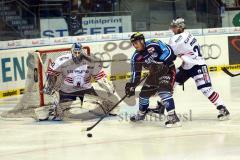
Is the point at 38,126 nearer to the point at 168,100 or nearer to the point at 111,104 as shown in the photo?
the point at 111,104

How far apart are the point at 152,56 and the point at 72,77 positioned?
4.38 feet

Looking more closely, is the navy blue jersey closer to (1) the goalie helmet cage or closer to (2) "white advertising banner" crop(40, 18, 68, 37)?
(1) the goalie helmet cage

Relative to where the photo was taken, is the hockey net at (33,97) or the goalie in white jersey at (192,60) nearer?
the goalie in white jersey at (192,60)

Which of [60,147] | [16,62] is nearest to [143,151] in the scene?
[60,147]

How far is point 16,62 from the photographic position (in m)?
12.1

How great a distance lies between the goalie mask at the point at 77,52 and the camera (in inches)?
348

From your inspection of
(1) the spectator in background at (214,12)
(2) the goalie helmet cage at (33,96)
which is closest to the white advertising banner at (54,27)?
(2) the goalie helmet cage at (33,96)

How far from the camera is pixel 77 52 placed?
29.1 feet

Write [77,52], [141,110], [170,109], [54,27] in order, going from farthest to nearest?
[54,27] → [77,52] → [141,110] → [170,109]

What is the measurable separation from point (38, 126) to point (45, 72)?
1.32m

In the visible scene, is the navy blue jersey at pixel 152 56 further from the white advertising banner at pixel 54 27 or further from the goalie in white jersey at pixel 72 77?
the white advertising banner at pixel 54 27

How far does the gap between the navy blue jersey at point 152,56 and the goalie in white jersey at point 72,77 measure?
2.37ft

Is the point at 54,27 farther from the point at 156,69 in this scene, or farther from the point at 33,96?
the point at 156,69

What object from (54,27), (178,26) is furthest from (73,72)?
(54,27)
